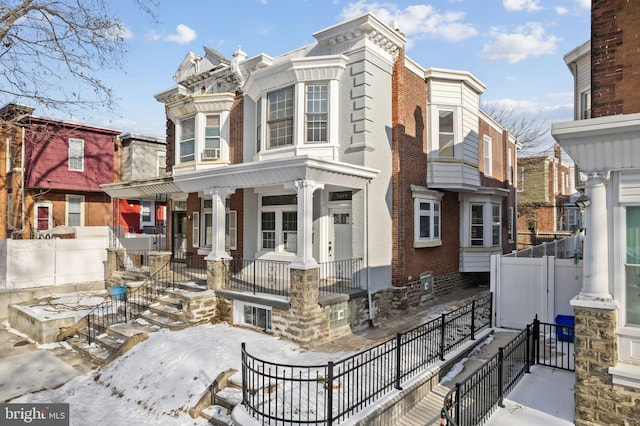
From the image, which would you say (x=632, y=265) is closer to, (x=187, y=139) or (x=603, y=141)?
(x=603, y=141)

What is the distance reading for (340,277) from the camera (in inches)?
517

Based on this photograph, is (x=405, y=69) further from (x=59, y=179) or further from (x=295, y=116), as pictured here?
(x=59, y=179)

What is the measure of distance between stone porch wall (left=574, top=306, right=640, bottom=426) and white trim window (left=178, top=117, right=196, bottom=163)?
15.2 metres

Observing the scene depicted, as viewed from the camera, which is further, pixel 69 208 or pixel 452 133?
pixel 69 208

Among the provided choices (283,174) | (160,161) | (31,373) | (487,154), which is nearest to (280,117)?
(283,174)

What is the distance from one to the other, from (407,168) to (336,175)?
4.08 m

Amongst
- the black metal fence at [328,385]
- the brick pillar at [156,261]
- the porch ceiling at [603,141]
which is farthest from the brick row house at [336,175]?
the porch ceiling at [603,141]

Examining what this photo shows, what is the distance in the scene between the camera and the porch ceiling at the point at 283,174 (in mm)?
10328

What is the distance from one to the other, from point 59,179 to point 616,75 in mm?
26315

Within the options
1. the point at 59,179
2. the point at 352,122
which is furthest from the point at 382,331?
the point at 59,179

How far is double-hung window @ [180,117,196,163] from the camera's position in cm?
1700

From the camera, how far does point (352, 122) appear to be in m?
12.8

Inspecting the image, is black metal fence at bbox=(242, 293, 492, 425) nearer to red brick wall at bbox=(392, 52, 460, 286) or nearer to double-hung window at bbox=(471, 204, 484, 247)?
red brick wall at bbox=(392, 52, 460, 286)

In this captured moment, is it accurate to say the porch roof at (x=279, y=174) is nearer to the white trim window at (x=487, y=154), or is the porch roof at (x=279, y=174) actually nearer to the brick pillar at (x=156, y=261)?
the brick pillar at (x=156, y=261)
